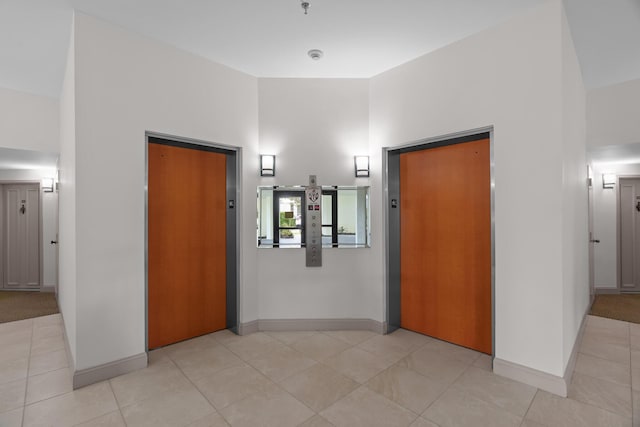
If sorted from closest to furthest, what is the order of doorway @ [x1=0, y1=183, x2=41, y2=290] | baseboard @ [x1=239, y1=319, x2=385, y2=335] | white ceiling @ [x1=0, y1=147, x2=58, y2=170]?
baseboard @ [x1=239, y1=319, x2=385, y2=335] < white ceiling @ [x1=0, y1=147, x2=58, y2=170] < doorway @ [x1=0, y1=183, x2=41, y2=290]

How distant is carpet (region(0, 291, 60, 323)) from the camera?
451 centimetres

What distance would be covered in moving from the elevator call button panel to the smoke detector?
1.28m

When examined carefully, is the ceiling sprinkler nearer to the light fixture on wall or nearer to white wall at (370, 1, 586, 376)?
the light fixture on wall

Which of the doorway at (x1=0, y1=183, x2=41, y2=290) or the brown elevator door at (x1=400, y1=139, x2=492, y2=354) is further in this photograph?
the doorway at (x1=0, y1=183, x2=41, y2=290)

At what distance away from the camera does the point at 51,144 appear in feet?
14.6

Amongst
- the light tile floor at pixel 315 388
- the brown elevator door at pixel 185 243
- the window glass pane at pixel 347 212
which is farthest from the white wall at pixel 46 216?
the window glass pane at pixel 347 212

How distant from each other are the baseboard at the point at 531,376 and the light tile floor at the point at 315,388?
0.26 ft

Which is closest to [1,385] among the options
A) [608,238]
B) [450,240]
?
[450,240]

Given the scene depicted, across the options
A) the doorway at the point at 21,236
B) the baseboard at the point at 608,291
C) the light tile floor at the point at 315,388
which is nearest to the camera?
the light tile floor at the point at 315,388

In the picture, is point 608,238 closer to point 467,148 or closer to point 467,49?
point 467,148

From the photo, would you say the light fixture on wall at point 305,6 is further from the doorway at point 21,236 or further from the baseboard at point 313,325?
the doorway at point 21,236

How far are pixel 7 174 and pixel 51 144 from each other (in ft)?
9.05

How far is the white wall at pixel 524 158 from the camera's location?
2.47m

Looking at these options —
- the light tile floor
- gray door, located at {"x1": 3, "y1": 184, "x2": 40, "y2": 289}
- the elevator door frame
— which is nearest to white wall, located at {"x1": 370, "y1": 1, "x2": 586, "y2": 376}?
the light tile floor
